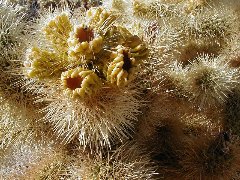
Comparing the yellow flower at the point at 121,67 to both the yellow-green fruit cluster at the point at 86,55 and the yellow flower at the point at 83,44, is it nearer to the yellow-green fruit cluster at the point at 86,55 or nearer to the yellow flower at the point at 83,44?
the yellow-green fruit cluster at the point at 86,55

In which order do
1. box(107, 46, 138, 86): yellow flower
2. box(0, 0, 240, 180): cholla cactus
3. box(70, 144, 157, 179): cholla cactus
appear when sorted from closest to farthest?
box(107, 46, 138, 86): yellow flower → box(0, 0, 240, 180): cholla cactus → box(70, 144, 157, 179): cholla cactus

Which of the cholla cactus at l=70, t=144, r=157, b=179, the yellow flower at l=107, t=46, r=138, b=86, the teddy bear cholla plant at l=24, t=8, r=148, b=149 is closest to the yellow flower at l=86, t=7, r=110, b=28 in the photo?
the teddy bear cholla plant at l=24, t=8, r=148, b=149

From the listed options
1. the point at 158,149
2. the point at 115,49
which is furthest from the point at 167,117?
the point at 115,49

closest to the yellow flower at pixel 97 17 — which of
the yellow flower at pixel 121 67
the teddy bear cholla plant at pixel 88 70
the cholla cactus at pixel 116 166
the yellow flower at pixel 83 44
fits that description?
the teddy bear cholla plant at pixel 88 70

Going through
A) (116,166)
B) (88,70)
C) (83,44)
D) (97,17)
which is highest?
(97,17)

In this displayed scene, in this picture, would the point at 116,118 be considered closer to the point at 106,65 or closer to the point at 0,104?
the point at 106,65

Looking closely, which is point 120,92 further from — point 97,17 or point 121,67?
point 97,17

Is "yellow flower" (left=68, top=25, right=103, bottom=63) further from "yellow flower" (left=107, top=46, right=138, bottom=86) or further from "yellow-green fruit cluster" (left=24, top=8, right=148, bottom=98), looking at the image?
"yellow flower" (left=107, top=46, right=138, bottom=86)

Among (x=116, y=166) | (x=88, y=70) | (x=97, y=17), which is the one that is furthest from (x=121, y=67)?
(x=116, y=166)
